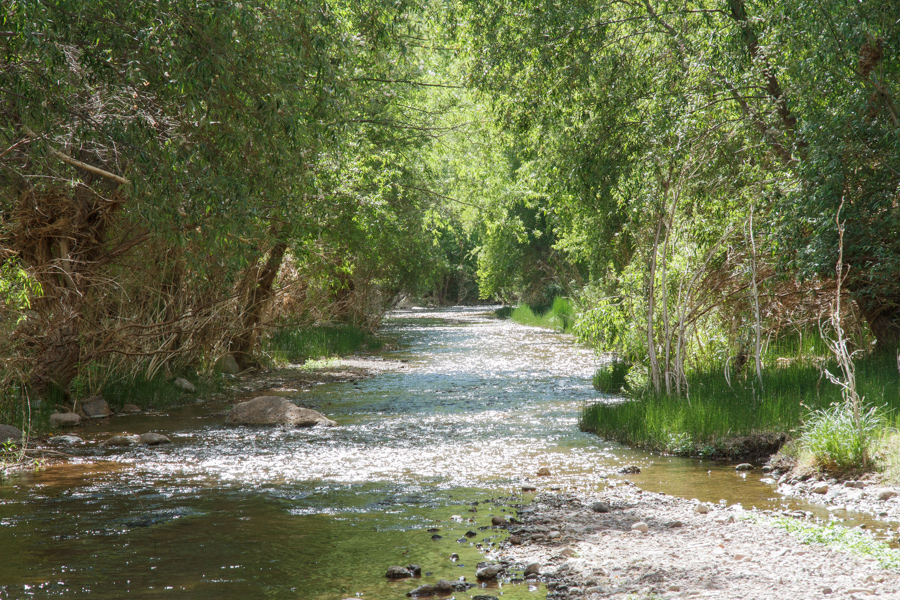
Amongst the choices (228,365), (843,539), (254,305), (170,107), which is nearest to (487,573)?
(843,539)

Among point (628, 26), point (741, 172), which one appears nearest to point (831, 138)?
point (741, 172)

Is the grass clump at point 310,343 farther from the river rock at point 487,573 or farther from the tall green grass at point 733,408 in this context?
the river rock at point 487,573

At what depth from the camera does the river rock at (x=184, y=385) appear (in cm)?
1516

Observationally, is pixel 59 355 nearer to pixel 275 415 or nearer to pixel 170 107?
pixel 275 415

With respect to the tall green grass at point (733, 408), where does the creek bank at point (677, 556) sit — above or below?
below

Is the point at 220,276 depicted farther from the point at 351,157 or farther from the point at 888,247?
the point at 888,247

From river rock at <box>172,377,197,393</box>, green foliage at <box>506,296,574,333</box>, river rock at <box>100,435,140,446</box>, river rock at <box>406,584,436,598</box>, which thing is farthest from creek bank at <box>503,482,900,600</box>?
green foliage at <box>506,296,574,333</box>

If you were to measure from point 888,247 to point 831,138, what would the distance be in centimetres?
157

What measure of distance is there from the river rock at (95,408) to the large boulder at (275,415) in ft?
7.16

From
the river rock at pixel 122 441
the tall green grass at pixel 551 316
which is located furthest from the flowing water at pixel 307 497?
the tall green grass at pixel 551 316

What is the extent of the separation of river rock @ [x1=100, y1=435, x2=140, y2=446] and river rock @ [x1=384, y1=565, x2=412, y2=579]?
261 inches

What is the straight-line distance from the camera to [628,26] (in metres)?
14.3

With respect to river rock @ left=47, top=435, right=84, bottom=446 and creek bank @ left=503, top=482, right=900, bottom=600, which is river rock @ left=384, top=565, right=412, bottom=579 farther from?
river rock @ left=47, top=435, right=84, bottom=446

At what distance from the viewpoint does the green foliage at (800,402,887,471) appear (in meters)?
7.81
